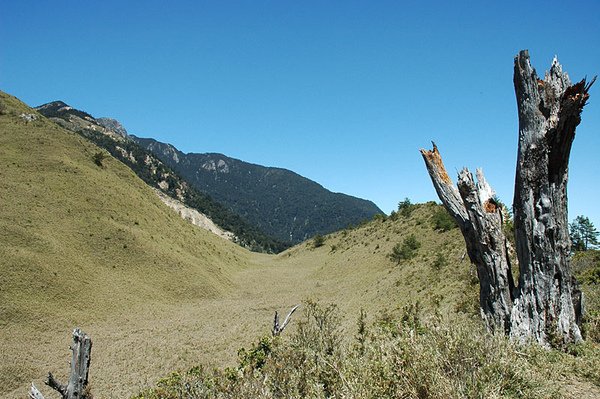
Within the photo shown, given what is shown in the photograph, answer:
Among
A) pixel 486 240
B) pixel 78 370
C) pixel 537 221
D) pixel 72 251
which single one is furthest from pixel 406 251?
pixel 72 251

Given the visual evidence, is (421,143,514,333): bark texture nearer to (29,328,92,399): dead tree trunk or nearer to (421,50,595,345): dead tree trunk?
(421,50,595,345): dead tree trunk

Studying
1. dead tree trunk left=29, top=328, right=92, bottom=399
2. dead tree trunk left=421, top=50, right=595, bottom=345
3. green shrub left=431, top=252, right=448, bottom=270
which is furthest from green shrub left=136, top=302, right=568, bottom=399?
green shrub left=431, top=252, right=448, bottom=270

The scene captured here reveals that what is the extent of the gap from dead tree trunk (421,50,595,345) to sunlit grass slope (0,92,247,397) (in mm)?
17610

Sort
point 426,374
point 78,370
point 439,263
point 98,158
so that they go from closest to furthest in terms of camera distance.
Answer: point 426,374, point 78,370, point 439,263, point 98,158

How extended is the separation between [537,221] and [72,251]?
99.0ft

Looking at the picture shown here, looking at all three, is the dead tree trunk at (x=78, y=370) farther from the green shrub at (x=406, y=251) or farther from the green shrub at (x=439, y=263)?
the green shrub at (x=406, y=251)

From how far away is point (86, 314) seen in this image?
74.5ft

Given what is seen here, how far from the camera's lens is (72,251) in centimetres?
2784

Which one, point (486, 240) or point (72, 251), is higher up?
point (72, 251)

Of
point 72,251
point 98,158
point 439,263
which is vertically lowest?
point 439,263

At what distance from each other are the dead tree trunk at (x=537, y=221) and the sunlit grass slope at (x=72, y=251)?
57.8 ft

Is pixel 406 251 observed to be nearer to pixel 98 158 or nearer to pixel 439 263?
pixel 439 263

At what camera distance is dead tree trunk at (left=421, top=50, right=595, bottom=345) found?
7.68m

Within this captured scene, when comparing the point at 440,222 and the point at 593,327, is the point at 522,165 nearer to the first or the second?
the point at 593,327
